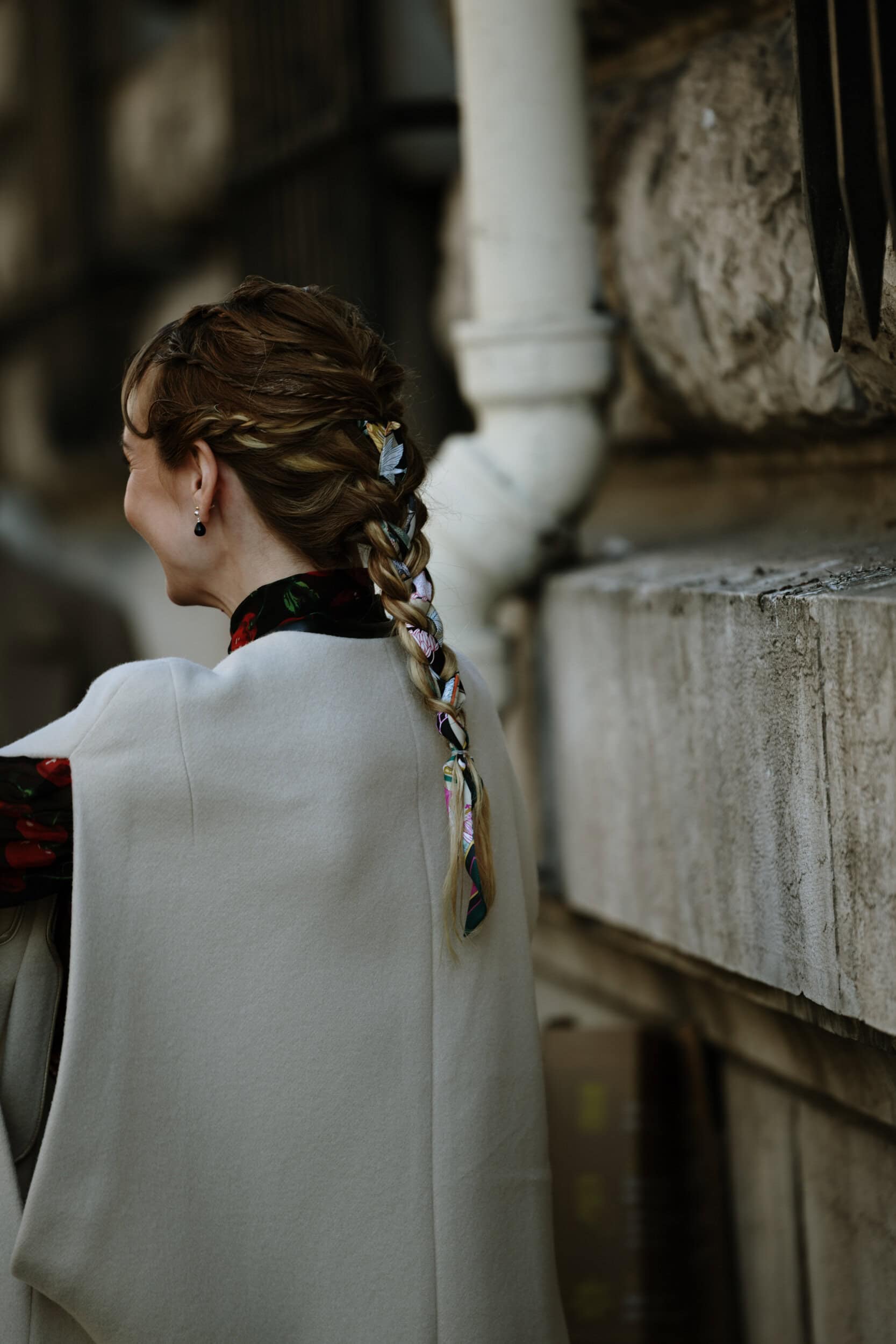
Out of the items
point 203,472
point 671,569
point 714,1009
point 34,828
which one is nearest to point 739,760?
point 671,569

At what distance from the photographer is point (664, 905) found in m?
2.72

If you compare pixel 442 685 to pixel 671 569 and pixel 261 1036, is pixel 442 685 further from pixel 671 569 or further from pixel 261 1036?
pixel 671 569

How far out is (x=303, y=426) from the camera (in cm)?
182

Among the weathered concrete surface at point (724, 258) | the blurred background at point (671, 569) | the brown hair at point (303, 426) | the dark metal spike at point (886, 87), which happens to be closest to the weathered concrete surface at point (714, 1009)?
the blurred background at point (671, 569)

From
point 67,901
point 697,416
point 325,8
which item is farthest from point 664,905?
point 325,8

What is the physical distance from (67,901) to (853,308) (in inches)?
49.8

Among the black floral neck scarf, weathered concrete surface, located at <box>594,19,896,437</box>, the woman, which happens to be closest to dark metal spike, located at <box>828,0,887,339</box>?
weathered concrete surface, located at <box>594,19,896,437</box>

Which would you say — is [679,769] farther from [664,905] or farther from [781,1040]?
[781,1040]

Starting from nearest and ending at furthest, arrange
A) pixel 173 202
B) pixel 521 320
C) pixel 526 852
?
pixel 526 852
pixel 521 320
pixel 173 202

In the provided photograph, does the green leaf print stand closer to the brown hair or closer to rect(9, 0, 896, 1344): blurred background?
the brown hair

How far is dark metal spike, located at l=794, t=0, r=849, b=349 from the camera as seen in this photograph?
1.96m

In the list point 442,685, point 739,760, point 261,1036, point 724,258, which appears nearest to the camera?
point 261,1036

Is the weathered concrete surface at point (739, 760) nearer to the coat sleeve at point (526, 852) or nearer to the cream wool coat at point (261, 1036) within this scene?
the coat sleeve at point (526, 852)

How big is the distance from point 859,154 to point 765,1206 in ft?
5.99
